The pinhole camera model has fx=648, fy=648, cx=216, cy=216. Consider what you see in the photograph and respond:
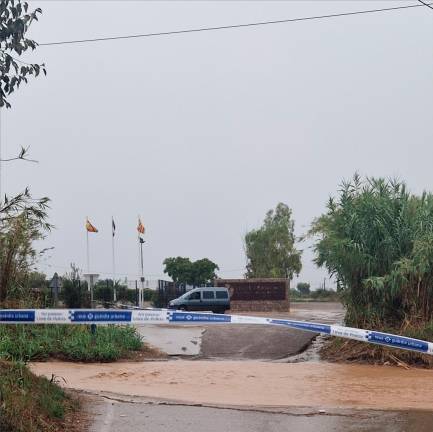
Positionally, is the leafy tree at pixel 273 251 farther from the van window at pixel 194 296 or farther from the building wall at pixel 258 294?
the van window at pixel 194 296

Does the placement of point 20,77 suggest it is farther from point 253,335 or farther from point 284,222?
point 284,222

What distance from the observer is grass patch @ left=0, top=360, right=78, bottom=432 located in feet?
19.9

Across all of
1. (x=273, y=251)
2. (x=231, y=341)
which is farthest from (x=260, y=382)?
(x=273, y=251)

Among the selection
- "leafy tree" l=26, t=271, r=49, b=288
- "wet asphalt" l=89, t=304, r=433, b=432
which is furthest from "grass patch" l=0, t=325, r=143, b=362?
"wet asphalt" l=89, t=304, r=433, b=432

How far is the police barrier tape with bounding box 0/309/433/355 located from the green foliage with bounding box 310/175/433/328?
7.88 feet

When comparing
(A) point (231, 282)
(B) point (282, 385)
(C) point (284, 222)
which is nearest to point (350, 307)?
(B) point (282, 385)

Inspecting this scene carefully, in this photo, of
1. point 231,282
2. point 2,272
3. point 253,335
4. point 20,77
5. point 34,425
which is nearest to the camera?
point 20,77

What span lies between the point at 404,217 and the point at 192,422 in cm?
1044

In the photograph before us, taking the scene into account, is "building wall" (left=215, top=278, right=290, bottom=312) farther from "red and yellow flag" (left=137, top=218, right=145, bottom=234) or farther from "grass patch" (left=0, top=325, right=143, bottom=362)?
"grass patch" (left=0, top=325, right=143, bottom=362)

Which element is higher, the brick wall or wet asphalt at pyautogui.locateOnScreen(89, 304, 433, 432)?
the brick wall

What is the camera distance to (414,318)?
1577 centimetres

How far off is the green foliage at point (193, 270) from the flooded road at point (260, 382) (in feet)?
158

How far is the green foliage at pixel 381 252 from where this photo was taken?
15914mm

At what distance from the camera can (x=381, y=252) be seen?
54.6 ft
